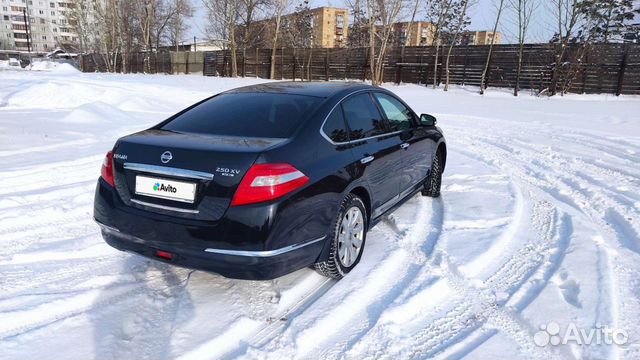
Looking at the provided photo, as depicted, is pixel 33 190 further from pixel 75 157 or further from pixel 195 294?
pixel 195 294

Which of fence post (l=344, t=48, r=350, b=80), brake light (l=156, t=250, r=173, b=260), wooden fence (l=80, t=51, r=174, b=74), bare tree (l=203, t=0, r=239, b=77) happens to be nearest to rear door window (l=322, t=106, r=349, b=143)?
brake light (l=156, t=250, r=173, b=260)

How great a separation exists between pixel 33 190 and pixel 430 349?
15.8 feet

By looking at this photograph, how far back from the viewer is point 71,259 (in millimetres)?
3566

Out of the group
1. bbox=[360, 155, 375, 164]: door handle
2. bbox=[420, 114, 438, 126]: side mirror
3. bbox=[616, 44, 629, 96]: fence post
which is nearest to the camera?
bbox=[360, 155, 375, 164]: door handle

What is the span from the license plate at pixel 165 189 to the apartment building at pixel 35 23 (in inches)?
5056

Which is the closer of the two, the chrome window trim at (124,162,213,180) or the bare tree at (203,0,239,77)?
the chrome window trim at (124,162,213,180)

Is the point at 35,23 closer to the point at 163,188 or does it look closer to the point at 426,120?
the point at 426,120

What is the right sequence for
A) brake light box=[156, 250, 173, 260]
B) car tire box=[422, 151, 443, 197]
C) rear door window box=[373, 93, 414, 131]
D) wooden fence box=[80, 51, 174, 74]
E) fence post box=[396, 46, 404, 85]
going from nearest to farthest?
brake light box=[156, 250, 173, 260] → rear door window box=[373, 93, 414, 131] → car tire box=[422, 151, 443, 197] → fence post box=[396, 46, 404, 85] → wooden fence box=[80, 51, 174, 74]

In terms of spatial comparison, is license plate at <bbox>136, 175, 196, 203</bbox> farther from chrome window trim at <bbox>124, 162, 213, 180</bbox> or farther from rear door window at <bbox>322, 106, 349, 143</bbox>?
rear door window at <bbox>322, 106, 349, 143</bbox>

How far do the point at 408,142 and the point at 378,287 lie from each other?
1.75m

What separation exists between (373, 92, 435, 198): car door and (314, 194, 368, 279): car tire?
0.92 m

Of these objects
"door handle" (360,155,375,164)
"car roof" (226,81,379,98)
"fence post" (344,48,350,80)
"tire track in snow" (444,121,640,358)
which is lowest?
"tire track in snow" (444,121,640,358)

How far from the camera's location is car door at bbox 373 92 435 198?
171 inches

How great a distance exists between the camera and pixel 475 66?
21531 mm
